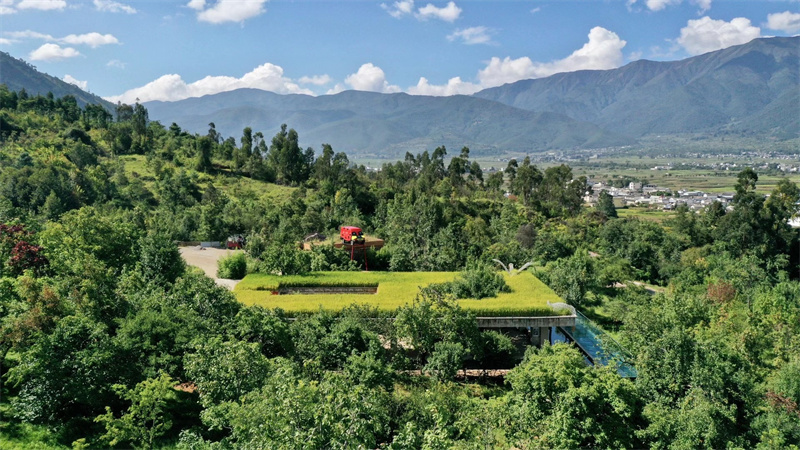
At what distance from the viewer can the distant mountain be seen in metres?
153

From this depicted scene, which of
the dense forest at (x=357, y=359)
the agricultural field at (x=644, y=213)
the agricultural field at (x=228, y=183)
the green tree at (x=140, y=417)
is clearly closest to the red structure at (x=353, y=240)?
the dense forest at (x=357, y=359)

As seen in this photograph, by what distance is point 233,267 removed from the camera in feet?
72.9

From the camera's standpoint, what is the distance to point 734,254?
104ft

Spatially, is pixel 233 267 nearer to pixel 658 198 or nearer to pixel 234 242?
pixel 234 242

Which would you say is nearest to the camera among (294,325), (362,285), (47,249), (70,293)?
(70,293)

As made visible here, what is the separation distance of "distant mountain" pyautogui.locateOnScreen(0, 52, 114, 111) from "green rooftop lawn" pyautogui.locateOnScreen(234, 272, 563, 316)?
16521 centimetres

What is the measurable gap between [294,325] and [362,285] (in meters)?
6.47

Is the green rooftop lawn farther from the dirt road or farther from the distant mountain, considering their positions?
the distant mountain

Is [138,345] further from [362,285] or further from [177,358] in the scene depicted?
[362,285]

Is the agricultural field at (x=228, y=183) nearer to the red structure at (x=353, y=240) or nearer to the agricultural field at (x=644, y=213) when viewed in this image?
the red structure at (x=353, y=240)

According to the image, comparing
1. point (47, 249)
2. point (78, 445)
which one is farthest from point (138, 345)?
point (47, 249)

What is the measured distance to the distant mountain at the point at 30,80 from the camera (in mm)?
153125

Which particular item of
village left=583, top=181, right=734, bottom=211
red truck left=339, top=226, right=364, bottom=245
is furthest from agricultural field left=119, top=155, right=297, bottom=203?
village left=583, top=181, right=734, bottom=211

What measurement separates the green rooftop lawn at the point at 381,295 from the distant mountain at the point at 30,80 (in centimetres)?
16521
